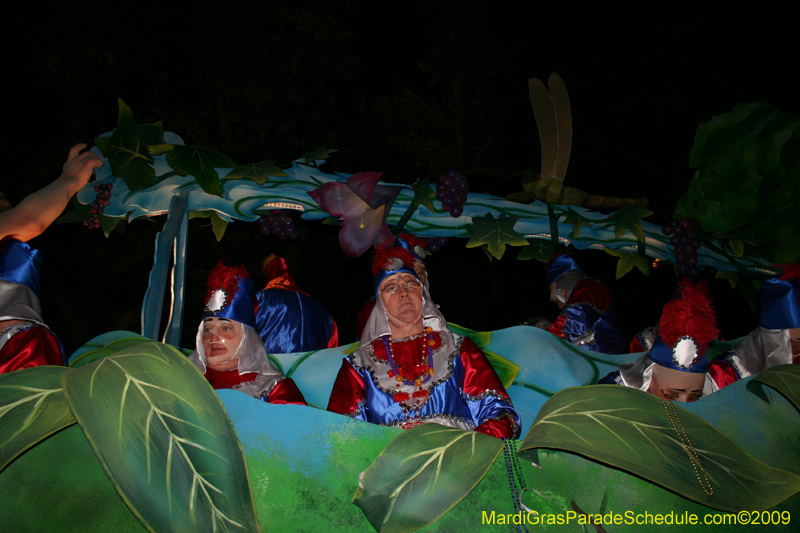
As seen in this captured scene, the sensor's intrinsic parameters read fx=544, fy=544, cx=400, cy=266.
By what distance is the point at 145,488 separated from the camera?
1.41 m

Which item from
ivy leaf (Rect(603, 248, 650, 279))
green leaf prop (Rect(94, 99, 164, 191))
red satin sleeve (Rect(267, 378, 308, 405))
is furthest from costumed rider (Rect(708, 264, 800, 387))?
green leaf prop (Rect(94, 99, 164, 191))

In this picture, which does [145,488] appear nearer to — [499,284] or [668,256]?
[668,256]

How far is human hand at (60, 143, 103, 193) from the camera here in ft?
7.74

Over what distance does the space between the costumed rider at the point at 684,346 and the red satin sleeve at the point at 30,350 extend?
7.90ft

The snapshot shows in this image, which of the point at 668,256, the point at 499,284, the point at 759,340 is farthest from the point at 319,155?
the point at 499,284

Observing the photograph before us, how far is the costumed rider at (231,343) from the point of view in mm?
2377

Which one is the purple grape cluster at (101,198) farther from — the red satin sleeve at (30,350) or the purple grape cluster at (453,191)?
the purple grape cluster at (453,191)

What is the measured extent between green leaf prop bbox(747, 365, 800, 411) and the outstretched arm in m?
2.75

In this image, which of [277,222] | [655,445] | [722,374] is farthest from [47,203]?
[722,374]

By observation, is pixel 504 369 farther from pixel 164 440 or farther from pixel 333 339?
pixel 164 440

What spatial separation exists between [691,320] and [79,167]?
8.81ft

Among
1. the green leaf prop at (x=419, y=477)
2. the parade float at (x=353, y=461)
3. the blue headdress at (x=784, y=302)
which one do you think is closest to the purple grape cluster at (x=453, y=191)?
the parade float at (x=353, y=461)

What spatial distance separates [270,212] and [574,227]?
4.78 ft

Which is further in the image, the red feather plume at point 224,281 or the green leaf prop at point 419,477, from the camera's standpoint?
the red feather plume at point 224,281
